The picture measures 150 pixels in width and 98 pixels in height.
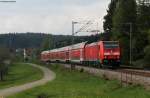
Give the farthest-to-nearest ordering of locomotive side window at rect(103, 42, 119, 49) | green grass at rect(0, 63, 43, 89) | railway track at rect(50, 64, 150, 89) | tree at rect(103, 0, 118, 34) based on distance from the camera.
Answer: tree at rect(103, 0, 118, 34) < green grass at rect(0, 63, 43, 89) < locomotive side window at rect(103, 42, 119, 49) < railway track at rect(50, 64, 150, 89)

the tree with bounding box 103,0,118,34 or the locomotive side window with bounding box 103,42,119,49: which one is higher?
the tree with bounding box 103,0,118,34

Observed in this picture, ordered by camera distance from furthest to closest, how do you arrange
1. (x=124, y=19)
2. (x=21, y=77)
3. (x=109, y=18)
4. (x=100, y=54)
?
(x=109, y=18), (x=124, y=19), (x=21, y=77), (x=100, y=54)

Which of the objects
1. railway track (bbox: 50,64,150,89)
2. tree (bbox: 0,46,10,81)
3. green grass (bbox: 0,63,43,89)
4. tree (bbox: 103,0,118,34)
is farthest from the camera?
tree (bbox: 103,0,118,34)

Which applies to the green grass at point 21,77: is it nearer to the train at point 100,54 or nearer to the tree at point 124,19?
the train at point 100,54

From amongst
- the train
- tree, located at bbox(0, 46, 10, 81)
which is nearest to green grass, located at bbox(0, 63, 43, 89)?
tree, located at bbox(0, 46, 10, 81)

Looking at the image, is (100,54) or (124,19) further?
(124,19)

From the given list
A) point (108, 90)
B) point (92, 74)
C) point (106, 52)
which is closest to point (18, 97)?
point (108, 90)

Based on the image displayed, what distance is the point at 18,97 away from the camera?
36.9 meters

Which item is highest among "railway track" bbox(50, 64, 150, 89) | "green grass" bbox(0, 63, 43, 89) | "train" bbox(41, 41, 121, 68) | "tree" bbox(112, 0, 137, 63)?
"tree" bbox(112, 0, 137, 63)

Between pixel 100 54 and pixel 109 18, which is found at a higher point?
pixel 109 18

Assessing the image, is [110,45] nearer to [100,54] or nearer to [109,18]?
[100,54]

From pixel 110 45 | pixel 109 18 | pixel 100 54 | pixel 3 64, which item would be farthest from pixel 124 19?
pixel 100 54

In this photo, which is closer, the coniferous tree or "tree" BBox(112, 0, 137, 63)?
"tree" BBox(112, 0, 137, 63)

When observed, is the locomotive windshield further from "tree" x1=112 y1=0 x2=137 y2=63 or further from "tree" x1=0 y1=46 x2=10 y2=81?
"tree" x1=112 y1=0 x2=137 y2=63
